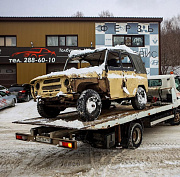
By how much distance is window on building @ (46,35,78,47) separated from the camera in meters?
20.3

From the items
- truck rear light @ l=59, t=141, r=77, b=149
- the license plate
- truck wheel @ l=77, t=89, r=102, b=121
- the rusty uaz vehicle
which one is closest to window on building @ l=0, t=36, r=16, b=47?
the rusty uaz vehicle

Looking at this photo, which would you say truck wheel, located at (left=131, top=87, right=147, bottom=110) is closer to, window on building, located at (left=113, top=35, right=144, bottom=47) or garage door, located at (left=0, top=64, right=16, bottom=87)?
window on building, located at (left=113, top=35, right=144, bottom=47)

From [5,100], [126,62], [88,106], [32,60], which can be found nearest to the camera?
[88,106]

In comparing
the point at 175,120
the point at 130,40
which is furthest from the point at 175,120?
the point at 130,40

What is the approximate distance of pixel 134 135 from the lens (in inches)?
236

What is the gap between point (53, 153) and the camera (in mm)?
5723

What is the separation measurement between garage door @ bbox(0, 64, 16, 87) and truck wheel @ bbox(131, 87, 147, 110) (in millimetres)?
16416

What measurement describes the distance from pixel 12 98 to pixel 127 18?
12.3 m

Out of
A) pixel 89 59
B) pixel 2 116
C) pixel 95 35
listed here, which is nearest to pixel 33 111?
pixel 2 116

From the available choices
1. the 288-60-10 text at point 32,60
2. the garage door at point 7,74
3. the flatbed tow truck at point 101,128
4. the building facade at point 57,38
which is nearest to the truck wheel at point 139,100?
the flatbed tow truck at point 101,128

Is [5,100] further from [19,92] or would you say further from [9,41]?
[9,41]

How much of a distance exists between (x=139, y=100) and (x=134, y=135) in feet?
3.75

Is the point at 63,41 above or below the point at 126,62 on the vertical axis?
above

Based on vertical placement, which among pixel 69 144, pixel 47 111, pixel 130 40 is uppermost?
pixel 130 40
